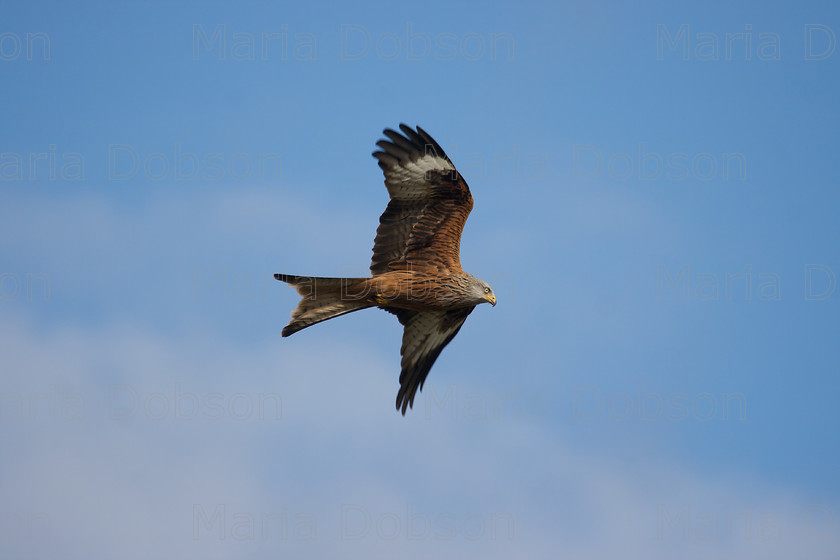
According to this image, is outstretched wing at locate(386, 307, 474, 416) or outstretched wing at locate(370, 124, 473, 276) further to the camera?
outstretched wing at locate(386, 307, 474, 416)

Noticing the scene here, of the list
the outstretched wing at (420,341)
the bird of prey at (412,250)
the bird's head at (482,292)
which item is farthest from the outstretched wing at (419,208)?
the outstretched wing at (420,341)

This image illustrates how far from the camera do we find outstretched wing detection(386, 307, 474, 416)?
14.5m

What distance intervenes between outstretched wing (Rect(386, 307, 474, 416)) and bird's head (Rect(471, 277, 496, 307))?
0.97 metres

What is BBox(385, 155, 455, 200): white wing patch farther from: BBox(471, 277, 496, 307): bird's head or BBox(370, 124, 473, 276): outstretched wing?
BBox(471, 277, 496, 307): bird's head

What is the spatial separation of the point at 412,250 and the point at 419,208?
641 millimetres

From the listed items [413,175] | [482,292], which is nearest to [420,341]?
[482,292]

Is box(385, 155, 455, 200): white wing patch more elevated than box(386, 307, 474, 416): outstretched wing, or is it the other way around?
box(385, 155, 455, 200): white wing patch

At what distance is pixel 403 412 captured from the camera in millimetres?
14406

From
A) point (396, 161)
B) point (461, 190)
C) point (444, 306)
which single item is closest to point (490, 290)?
point (444, 306)

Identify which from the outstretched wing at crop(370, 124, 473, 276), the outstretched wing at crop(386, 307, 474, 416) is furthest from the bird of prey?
the outstretched wing at crop(386, 307, 474, 416)

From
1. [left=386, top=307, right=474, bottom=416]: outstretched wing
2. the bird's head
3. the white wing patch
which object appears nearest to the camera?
the white wing patch

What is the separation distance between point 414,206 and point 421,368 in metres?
2.79

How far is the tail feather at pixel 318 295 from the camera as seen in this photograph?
13133 mm

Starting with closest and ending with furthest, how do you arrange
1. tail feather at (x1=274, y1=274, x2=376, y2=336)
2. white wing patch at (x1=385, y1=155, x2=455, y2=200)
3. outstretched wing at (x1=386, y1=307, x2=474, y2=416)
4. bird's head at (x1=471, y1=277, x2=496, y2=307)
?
tail feather at (x1=274, y1=274, x2=376, y2=336)
white wing patch at (x1=385, y1=155, x2=455, y2=200)
bird's head at (x1=471, y1=277, x2=496, y2=307)
outstretched wing at (x1=386, y1=307, x2=474, y2=416)
